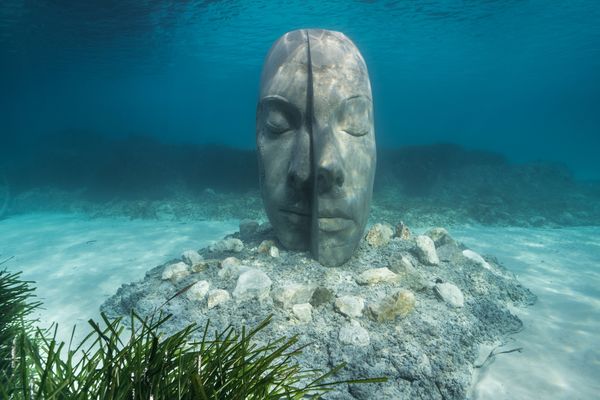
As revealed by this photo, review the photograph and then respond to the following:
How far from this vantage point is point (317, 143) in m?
4.52

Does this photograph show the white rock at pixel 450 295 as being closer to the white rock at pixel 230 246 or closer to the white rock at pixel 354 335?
the white rock at pixel 354 335

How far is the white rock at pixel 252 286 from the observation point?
3953 millimetres

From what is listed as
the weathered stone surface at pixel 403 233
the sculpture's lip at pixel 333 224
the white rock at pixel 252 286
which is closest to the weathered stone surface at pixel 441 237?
the weathered stone surface at pixel 403 233

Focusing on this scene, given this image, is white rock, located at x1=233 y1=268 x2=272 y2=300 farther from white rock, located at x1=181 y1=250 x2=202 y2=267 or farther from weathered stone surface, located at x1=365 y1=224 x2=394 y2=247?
weathered stone surface, located at x1=365 y1=224 x2=394 y2=247

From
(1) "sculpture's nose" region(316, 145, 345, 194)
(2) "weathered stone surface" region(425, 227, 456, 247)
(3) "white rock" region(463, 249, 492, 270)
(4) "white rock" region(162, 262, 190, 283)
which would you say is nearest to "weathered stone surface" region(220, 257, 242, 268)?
(4) "white rock" region(162, 262, 190, 283)

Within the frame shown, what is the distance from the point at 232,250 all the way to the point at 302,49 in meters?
3.28

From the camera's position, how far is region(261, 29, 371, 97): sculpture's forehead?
4707mm

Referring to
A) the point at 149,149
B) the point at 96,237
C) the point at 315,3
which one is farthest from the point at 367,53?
the point at 96,237

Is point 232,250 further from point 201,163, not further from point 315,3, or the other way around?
point 315,3

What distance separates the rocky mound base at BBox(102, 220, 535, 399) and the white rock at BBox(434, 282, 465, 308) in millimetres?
11

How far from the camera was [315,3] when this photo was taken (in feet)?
70.2

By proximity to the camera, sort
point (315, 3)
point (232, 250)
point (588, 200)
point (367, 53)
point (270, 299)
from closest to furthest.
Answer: point (270, 299) → point (232, 250) → point (588, 200) → point (315, 3) → point (367, 53)

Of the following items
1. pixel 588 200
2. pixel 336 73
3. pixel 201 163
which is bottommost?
pixel 588 200

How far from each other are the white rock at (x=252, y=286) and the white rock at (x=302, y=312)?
48 centimetres
